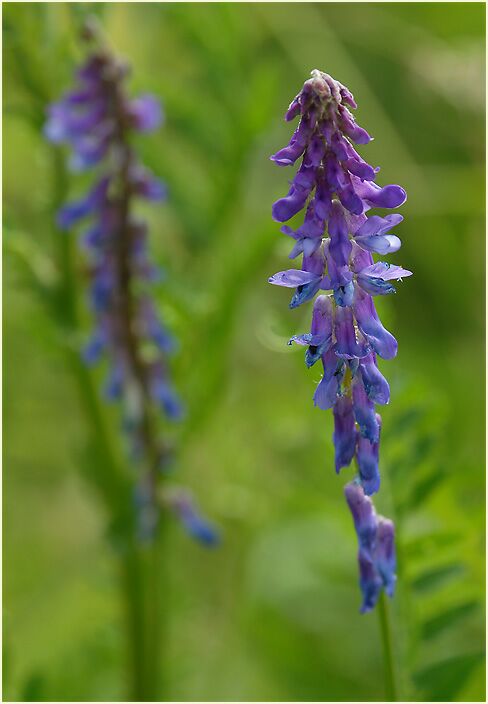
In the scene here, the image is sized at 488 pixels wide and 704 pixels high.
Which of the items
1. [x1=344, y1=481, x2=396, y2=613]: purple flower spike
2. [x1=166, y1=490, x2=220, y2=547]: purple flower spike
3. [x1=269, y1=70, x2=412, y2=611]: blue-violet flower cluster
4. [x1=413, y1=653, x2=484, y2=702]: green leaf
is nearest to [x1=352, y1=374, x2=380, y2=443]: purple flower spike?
[x1=269, y1=70, x2=412, y2=611]: blue-violet flower cluster

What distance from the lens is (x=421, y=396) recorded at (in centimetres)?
275

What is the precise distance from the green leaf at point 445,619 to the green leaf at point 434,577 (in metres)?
0.07

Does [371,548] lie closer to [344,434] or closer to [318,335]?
[344,434]

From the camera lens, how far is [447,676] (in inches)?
92.4

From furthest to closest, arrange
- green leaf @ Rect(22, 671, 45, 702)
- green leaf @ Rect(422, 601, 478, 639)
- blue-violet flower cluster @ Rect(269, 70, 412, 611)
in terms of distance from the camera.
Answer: green leaf @ Rect(22, 671, 45, 702) < green leaf @ Rect(422, 601, 478, 639) < blue-violet flower cluster @ Rect(269, 70, 412, 611)

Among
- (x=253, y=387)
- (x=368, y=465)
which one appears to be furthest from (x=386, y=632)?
(x=253, y=387)

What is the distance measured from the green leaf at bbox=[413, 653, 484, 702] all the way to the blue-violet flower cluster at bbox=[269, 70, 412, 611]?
0.59 meters

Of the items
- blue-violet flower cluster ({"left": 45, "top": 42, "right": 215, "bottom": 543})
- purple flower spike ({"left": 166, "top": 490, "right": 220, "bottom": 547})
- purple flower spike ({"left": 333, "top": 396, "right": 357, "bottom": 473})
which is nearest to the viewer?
purple flower spike ({"left": 333, "top": 396, "right": 357, "bottom": 473})

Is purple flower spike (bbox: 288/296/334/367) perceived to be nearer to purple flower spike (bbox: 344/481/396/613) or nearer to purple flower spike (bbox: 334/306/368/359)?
purple flower spike (bbox: 334/306/368/359)

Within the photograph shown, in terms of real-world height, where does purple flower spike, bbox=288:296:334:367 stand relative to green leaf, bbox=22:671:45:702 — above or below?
above

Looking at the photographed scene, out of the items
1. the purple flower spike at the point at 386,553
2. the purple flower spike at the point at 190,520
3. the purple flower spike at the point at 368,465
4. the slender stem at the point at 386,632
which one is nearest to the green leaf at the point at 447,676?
the slender stem at the point at 386,632

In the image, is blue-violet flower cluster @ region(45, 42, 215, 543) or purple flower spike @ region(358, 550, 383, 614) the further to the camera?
blue-violet flower cluster @ region(45, 42, 215, 543)

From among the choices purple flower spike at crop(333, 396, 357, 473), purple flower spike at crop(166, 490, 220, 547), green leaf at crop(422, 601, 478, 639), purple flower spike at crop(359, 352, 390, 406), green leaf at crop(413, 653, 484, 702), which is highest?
purple flower spike at crop(166, 490, 220, 547)

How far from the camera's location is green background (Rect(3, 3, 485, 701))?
2.87 meters
